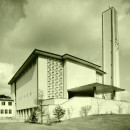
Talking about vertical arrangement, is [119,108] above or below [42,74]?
below

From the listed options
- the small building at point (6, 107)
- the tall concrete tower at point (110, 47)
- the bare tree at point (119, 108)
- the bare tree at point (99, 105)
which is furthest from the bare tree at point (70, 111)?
the small building at point (6, 107)

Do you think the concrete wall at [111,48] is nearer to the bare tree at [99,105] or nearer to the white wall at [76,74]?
the white wall at [76,74]

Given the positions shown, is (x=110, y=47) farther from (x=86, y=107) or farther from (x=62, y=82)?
(x=86, y=107)

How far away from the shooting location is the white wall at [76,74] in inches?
1359

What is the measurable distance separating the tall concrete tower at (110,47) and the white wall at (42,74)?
77.5ft

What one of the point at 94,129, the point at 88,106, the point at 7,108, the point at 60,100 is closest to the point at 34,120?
the point at 60,100

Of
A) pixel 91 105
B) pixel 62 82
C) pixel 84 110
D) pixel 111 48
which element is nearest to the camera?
pixel 84 110

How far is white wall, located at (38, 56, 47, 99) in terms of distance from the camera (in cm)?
3256

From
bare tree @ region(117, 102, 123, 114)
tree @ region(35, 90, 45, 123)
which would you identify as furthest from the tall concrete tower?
tree @ region(35, 90, 45, 123)

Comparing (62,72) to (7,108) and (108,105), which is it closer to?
(108,105)

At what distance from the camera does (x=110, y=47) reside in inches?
2146

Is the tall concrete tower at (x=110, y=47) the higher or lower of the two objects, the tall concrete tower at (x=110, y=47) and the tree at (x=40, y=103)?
the higher

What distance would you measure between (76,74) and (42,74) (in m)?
6.61

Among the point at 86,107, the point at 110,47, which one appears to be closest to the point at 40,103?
the point at 86,107
